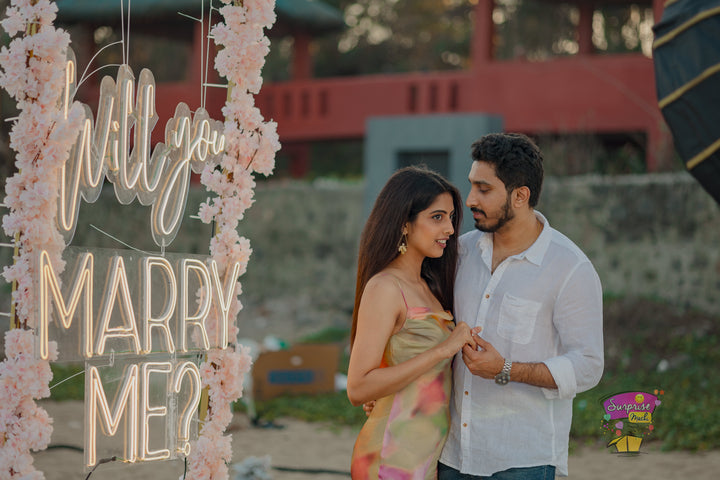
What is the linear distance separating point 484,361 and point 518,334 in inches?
8.5

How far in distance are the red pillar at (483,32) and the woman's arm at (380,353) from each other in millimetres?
11514

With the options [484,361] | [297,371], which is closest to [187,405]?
[484,361]

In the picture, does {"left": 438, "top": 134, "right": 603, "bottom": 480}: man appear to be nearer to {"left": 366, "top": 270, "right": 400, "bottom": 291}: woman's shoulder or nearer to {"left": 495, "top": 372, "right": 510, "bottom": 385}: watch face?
{"left": 495, "top": 372, "right": 510, "bottom": 385}: watch face

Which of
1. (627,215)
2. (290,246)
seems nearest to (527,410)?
(627,215)

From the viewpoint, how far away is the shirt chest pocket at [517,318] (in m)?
3.05

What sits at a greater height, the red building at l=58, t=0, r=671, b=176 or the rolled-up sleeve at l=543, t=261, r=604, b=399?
the red building at l=58, t=0, r=671, b=176

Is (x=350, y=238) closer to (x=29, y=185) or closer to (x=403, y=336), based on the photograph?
(x=29, y=185)

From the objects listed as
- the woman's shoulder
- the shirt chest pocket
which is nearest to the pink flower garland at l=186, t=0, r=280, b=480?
the woman's shoulder

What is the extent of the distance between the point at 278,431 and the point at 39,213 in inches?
197

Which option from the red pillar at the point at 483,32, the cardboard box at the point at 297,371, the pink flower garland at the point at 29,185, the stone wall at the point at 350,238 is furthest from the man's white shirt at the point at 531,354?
the red pillar at the point at 483,32

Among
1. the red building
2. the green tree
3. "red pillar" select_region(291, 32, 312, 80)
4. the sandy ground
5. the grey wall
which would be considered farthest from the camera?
the green tree

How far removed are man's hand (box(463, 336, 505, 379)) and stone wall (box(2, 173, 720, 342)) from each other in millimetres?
9058

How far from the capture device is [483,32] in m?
13.8

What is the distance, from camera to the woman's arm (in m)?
2.90
